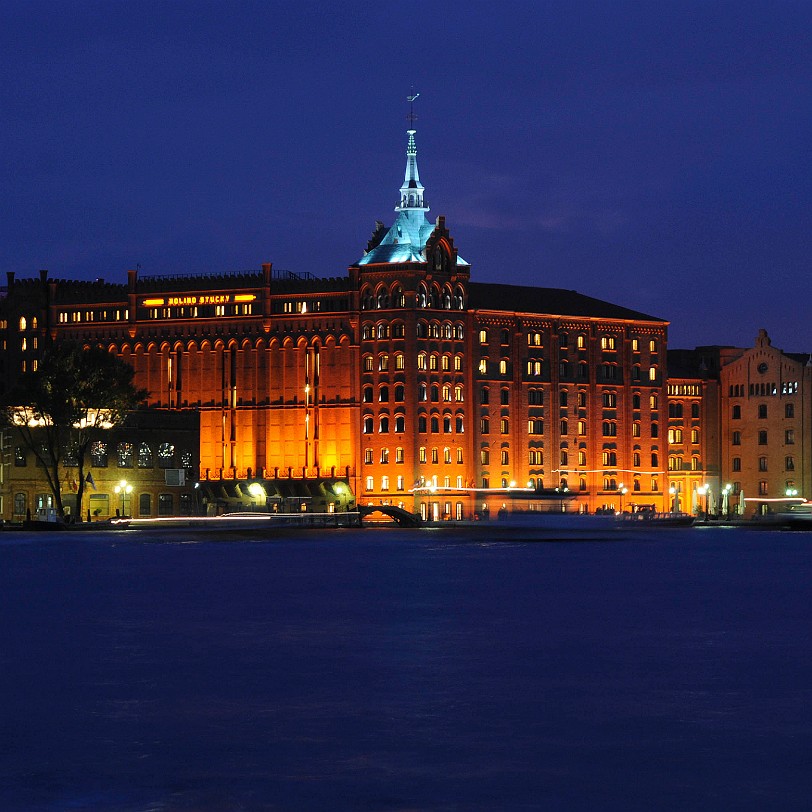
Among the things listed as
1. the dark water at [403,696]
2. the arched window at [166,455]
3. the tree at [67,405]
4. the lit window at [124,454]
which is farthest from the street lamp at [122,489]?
the dark water at [403,696]

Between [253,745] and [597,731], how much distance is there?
6.66m

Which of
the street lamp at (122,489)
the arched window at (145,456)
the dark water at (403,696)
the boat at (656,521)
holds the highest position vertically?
the arched window at (145,456)

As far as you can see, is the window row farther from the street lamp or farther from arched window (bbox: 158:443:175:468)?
the street lamp

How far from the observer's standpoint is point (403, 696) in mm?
39156

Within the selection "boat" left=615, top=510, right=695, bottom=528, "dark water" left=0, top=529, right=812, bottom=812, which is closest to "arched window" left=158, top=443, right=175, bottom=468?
"boat" left=615, top=510, right=695, bottom=528

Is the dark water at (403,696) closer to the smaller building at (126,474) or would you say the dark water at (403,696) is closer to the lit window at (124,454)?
the smaller building at (126,474)

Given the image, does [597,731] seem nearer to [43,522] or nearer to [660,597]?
[660,597]

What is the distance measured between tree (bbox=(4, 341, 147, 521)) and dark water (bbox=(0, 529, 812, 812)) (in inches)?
3193

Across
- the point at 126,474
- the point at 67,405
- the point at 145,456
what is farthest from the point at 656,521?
the point at 67,405

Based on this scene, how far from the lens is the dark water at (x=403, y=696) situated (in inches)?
1158

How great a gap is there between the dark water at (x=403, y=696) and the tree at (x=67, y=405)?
8110cm

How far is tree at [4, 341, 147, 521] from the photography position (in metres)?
160

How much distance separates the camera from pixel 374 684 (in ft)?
135

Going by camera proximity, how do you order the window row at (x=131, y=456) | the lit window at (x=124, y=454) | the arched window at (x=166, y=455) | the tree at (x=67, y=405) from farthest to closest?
the arched window at (x=166, y=455), the lit window at (x=124, y=454), the window row at (x=131, y=456), the tree at (x=67, y=405)
